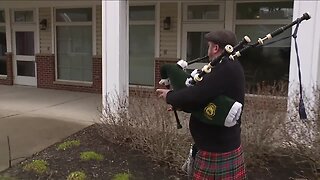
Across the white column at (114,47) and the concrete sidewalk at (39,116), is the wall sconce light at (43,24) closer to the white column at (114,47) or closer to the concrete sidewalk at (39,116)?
the concrete sidewalk at (39,116)

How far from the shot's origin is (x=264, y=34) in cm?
832

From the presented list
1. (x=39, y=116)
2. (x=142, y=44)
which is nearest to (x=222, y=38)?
(x=39, y=116)

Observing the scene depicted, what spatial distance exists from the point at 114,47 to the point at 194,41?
331cm

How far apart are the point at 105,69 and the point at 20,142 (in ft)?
5.89

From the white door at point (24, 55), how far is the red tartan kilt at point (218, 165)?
30.7ft

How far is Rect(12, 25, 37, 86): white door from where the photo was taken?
36.3ft

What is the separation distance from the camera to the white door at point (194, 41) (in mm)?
8781

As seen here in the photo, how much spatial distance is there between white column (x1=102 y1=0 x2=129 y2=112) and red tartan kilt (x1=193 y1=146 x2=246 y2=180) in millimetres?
3459

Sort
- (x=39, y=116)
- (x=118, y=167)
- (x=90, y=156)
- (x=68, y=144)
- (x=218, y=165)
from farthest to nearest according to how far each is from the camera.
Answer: (x=39, y=116)
(x=68, y=144)
(x=90, y=156)
(x=118, y=167)
(x=218, y=165)

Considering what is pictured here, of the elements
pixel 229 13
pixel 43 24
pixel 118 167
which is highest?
pixel 229 13

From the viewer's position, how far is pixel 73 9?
10.2 m

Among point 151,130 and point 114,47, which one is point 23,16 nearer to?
point 114,47

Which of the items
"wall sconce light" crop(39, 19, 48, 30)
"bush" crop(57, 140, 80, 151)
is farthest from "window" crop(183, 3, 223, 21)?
"bush" crop(57, 140, 80, 151)

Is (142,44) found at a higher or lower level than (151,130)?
higher
